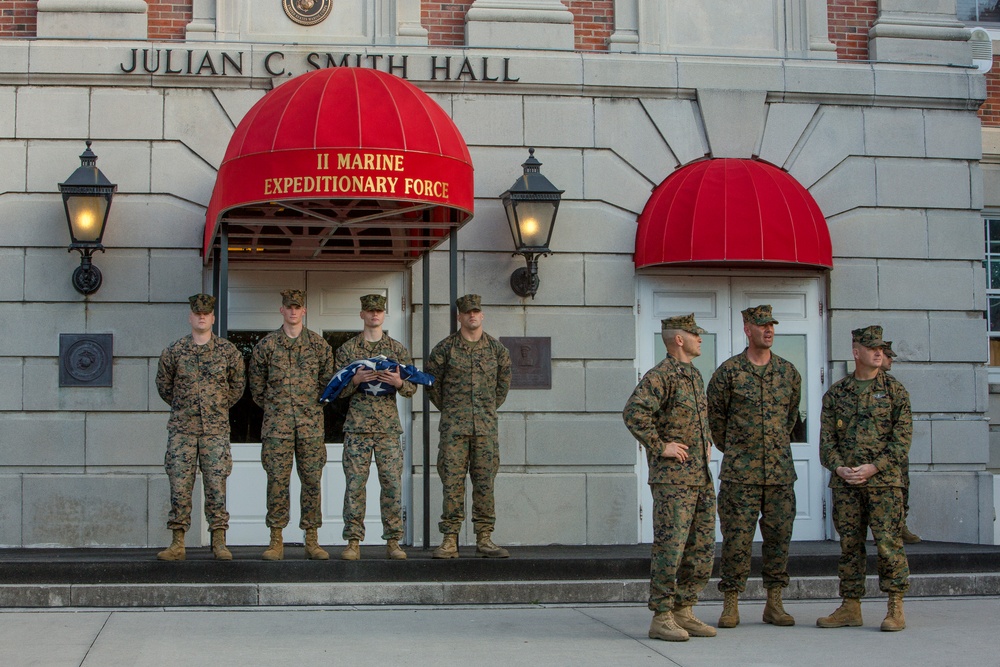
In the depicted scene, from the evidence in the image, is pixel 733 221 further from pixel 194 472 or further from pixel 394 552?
pixel 194 472

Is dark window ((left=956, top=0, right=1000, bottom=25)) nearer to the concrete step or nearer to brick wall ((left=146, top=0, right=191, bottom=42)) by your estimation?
the concrete step

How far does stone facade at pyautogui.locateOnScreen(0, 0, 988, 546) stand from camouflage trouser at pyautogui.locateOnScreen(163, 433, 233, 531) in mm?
1840

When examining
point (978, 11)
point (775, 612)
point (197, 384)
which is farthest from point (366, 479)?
point (978, 11)

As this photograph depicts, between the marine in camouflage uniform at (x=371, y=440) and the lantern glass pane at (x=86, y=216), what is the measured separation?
2.82 metres

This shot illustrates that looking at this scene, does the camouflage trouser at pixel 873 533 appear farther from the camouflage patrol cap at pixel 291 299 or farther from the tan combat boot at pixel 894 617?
the camouflage patrol cap at pixel 291 299

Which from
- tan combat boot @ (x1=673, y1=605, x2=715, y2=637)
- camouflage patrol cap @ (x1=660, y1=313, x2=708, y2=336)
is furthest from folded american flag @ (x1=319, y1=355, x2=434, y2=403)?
tan combat boot @ (x1=673, y1=605, x2=715, y2=637)

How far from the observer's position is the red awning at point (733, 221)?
1077 cm

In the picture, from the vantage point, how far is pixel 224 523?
29.8ft

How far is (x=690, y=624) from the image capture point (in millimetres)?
7527

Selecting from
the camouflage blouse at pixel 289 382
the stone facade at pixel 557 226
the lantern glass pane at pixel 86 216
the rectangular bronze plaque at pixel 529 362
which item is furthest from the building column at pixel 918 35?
the lantern glass pane at pixel 86 216

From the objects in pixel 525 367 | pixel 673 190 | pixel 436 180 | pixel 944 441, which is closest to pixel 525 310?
pixel 525 367

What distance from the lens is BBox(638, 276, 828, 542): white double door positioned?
1163 centimetres

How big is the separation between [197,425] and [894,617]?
5.25 m

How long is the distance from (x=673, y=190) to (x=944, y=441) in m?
3.76
